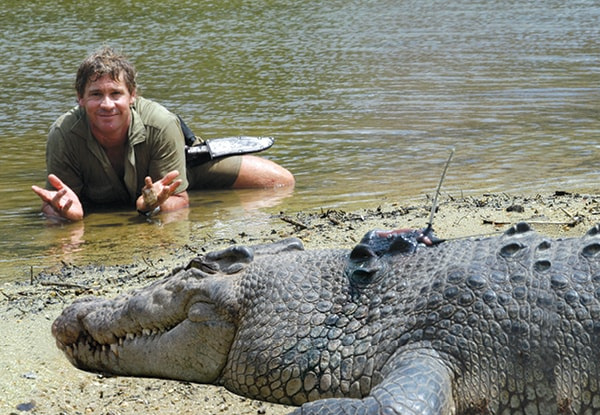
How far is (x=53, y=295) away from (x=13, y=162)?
4256mm

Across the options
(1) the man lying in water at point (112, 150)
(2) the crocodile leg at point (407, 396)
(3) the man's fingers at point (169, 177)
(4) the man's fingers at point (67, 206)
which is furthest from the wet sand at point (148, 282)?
(4) the man's fingers at point (67, 206)

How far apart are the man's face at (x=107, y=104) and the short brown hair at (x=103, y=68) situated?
0.03 m

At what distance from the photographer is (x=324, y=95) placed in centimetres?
1093

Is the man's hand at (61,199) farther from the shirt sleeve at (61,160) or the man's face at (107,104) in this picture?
the man's face at (107,104)

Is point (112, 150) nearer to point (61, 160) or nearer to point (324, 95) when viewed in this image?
point (61, 160)

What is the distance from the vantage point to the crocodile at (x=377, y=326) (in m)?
2.72

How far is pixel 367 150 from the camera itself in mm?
8289

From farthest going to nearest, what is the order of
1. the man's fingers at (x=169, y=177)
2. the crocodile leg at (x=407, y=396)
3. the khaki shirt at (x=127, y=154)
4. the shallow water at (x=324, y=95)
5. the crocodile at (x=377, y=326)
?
the shallow water at (x=324, y=95) < the khaki shirt at (x=127, y=154) < the man's fingers at (x=169, y=177) < the crocodile at (x=377, y=326) < the crocodile leg at (x=407, y=396)

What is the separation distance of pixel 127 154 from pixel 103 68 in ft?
2.13

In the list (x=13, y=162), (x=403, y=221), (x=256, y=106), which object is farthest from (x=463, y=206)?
(x=256, y=106)

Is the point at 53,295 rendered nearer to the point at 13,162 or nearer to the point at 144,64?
the point at 13,162

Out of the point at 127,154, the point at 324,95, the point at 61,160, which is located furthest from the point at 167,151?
the point at 324,95

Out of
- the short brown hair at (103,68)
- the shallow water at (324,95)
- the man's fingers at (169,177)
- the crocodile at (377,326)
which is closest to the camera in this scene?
the crocodile at (377,326)

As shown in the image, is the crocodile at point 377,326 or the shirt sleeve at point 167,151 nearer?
the crocodile at point 377,326
